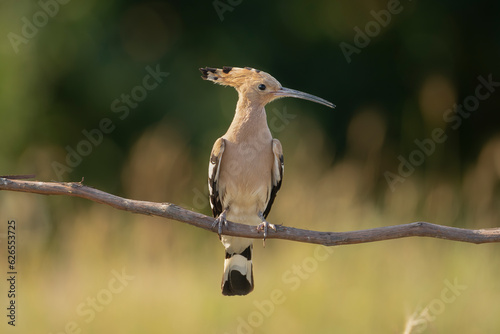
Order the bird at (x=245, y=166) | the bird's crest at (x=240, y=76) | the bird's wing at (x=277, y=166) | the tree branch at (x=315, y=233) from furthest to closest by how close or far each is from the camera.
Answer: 1. the bird's wing at (x=277, y=166)
2. the bird at (x=245, y=166)
3. the bird's crest at (x=240, y=76)
4. the tree branch at (x=315, y=233)

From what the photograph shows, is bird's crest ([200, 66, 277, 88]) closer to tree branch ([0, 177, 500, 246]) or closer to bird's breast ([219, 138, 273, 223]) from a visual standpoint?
bird's breast ([219, 138, 273, 223])

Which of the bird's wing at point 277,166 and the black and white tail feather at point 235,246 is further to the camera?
the bird's wing at point 277,166

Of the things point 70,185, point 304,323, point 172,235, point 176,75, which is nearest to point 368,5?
point 176,75

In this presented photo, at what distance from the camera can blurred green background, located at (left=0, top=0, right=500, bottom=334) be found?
4062mm

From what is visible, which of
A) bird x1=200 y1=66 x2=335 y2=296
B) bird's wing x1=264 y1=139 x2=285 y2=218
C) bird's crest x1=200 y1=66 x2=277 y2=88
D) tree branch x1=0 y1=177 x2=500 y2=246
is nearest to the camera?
tree branch x1=0 y1=177 x2=500 y2=246

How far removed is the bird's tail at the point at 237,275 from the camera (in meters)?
2.99

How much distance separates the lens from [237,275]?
3.05 meters

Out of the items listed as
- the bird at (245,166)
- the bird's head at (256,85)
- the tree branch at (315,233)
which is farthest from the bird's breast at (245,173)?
the tree branch at (315,233)

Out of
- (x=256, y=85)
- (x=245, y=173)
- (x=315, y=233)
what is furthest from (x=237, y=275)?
(x=315, y=233)

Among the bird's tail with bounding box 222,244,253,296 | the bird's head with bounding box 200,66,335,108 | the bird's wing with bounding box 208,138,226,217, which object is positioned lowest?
the bird's tail with bounding box 222,244,253,296

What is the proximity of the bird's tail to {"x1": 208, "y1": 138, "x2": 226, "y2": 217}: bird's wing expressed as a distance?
0.22 meters

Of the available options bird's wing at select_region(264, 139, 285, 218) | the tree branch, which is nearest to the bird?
bird's wing at select_region(264, 139, 285, 218)

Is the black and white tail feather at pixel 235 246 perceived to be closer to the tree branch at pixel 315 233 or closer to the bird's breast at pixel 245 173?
the bird's breast at pixel 245 173

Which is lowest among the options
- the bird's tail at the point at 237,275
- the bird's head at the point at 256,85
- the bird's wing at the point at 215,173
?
the bird's tail at the point at 237,275
